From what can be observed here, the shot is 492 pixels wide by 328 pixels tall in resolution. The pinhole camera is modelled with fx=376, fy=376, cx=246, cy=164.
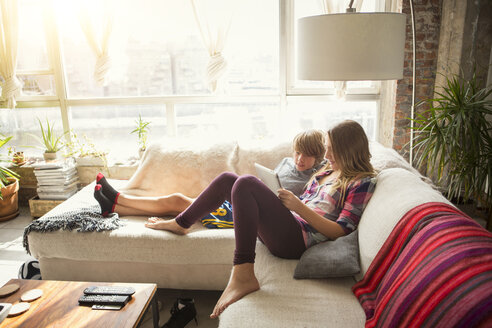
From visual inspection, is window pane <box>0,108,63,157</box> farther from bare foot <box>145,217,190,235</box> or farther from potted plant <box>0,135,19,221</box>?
bare foot <box>145,217,190,235</box>

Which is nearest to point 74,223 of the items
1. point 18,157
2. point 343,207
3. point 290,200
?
point 290,200

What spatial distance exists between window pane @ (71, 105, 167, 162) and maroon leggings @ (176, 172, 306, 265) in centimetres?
231

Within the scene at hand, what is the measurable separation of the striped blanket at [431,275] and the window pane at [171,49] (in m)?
2.48

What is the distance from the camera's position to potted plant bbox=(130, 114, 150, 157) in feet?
11.5

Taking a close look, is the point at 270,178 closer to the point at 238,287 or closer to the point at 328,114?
the point at 238,287

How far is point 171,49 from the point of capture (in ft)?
11.9

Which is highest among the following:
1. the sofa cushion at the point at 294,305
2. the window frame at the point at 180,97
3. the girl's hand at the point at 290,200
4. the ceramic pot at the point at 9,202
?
the window frame at the point at 180,97

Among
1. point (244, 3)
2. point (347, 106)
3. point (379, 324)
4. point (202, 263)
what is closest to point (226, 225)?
A: point (202, 263)

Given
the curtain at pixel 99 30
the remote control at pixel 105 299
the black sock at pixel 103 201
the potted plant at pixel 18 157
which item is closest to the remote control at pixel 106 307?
the remote control at pixel 105 299

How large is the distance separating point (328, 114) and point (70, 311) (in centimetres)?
281

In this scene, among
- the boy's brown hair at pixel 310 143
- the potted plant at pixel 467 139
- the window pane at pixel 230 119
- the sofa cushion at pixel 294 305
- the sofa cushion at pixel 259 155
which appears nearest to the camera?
the sofa cushion at pixel 294 305

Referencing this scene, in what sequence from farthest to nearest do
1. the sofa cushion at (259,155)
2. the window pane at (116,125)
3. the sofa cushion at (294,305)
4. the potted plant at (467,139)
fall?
the window pane at (116,125)
the sofa cushion at (259,155)
the potted plant at (467,139)
the sofa cushion at (294,305)

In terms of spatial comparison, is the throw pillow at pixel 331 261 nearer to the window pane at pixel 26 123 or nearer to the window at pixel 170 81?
the window at pixel 170 81

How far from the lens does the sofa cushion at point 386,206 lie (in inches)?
59.2
